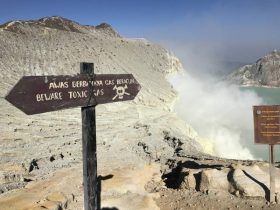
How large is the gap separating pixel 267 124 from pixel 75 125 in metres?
10.6

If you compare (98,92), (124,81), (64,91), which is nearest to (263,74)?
(124,81)

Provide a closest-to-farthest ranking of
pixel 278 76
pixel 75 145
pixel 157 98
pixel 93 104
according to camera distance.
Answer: pixel 93 104 < pixel 75 145 < pixel 157 98 < pixel 278 76

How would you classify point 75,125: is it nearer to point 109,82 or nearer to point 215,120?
point 109,82

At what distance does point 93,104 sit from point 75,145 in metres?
10.0

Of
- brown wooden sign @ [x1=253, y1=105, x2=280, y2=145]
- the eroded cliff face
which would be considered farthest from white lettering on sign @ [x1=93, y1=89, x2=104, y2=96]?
brown wooden sign @ [x1=253, y1=105, x2=280, y2=145]

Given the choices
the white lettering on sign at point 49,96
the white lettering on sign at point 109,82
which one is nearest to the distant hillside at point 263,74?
the white lettering on sign at point 109,82

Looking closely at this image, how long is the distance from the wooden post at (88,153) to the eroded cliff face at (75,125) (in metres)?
3.44

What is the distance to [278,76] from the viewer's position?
115 metres

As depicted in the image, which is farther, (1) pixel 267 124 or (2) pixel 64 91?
(1) pixel 267 124

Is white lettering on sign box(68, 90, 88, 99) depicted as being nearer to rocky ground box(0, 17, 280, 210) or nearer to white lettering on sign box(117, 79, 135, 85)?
white lettering on sign box(117, 79, 135, 85)

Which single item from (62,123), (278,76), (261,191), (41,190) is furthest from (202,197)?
(278,76)

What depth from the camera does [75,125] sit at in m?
18.3

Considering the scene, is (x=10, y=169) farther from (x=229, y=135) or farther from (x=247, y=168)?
(x=229, y=135)

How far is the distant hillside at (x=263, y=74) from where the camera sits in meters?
115
